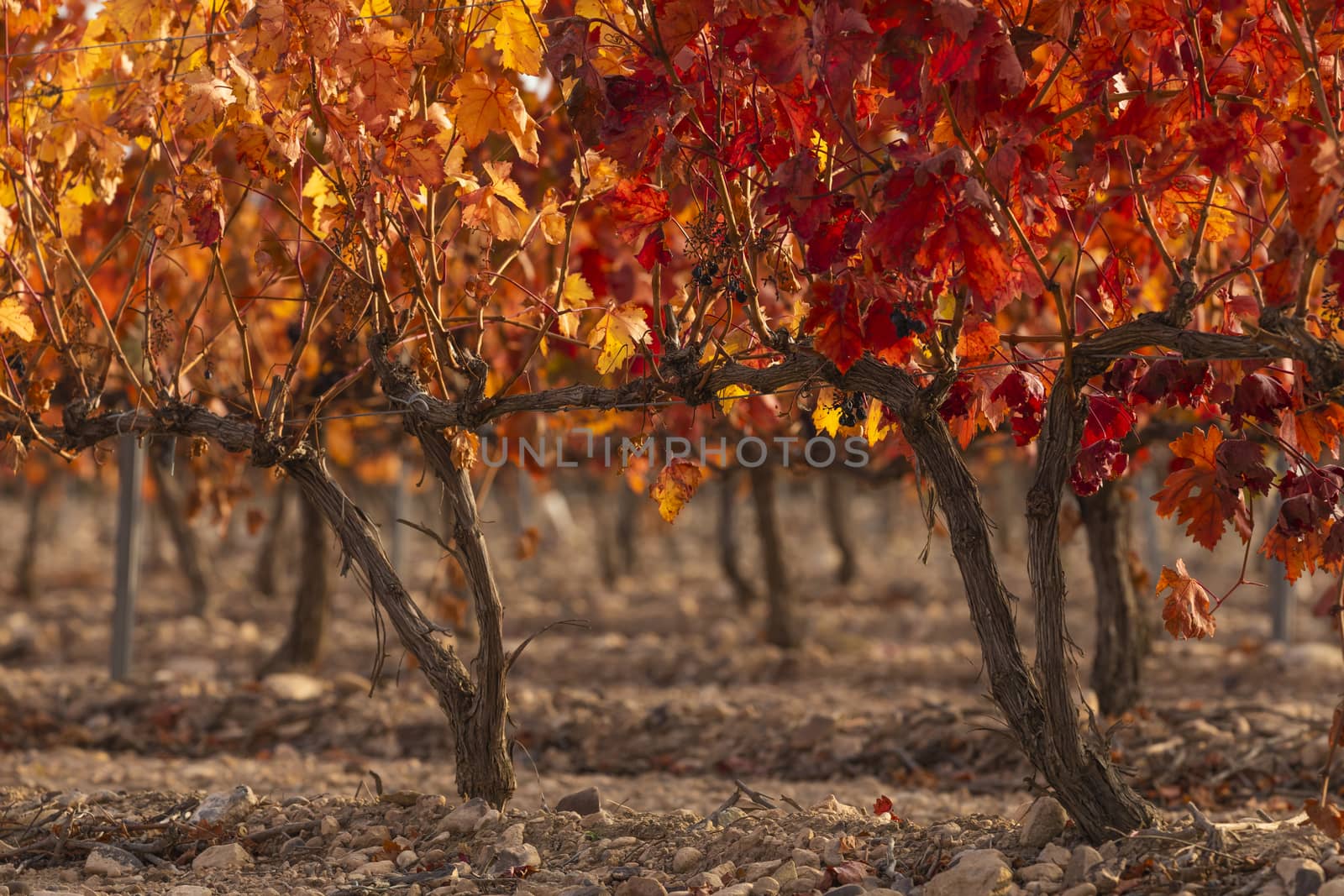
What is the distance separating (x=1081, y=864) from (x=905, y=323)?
3.81 feet

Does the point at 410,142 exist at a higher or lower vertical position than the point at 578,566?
higher

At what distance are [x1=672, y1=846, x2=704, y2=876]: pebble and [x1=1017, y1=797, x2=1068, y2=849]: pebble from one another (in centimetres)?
71

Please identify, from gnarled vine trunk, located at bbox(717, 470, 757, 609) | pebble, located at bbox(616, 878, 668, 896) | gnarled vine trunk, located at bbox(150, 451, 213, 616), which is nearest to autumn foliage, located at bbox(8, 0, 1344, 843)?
pebble, located at bbox(616, 878, 668, 896)

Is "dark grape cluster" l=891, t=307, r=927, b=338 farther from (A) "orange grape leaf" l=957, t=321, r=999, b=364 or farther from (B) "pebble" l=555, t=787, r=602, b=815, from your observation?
(B) "pebble" l=555, t=787, r=602, b=815

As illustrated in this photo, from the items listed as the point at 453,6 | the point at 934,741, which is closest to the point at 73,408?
the point at 453,6

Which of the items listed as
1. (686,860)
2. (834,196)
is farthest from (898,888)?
(834,196)

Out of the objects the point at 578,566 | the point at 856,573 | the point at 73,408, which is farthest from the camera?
the point at 578,566

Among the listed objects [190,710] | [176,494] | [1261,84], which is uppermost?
[1261,84]

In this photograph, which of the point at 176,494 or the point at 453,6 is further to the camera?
the point at 176,494

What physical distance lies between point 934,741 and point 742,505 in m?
17.0

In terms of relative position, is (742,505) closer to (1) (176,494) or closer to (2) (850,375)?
(1) (176,494)

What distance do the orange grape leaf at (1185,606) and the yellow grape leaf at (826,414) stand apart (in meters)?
0.83

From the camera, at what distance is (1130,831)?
288cm

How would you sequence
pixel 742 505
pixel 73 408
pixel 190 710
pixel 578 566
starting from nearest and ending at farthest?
pixel 73 408, pixel 190 710, pixel 578 566, pixel 742 505
